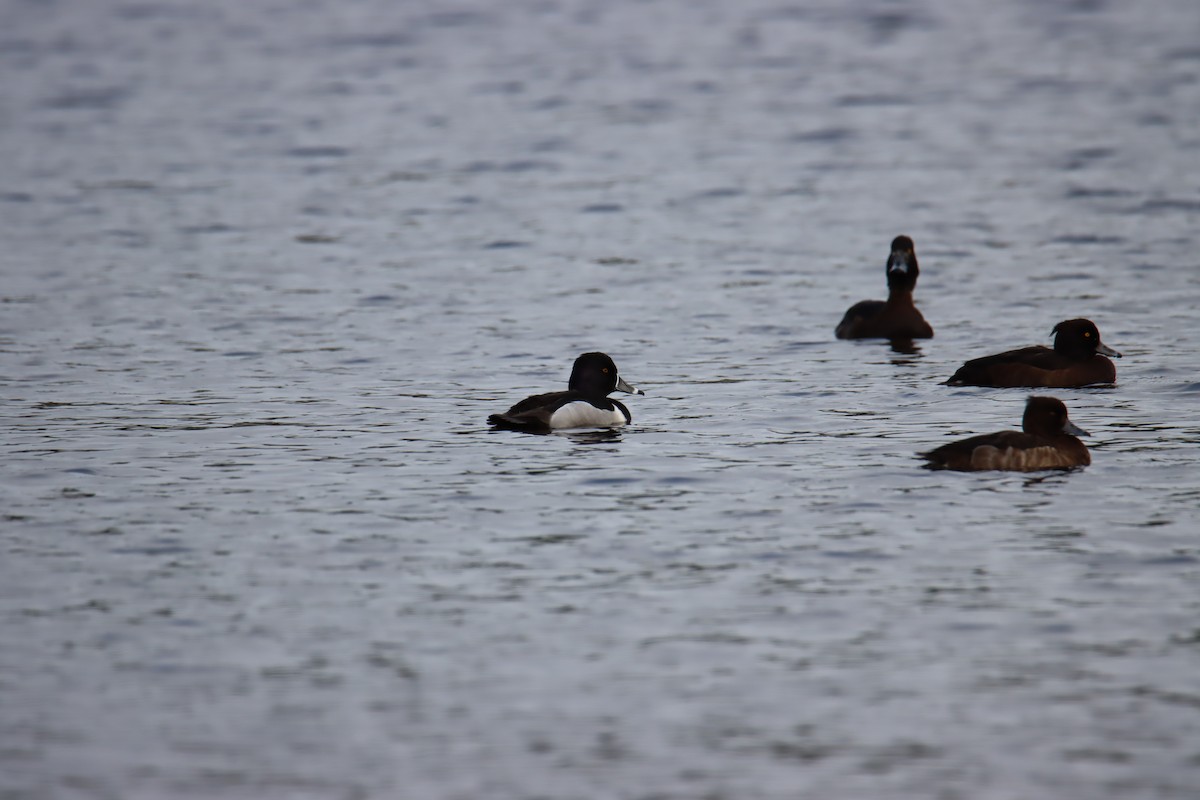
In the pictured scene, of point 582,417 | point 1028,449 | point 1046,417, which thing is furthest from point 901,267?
point 1028,449

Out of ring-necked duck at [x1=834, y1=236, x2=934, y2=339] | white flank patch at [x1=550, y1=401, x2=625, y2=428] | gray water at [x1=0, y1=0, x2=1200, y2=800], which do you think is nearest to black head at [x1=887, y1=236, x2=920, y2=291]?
ring-necked duck at [x1=834, y1=236, x2=934, y2=339]

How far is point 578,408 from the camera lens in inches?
600

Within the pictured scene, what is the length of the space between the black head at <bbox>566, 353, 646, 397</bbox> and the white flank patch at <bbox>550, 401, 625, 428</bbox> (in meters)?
0.26

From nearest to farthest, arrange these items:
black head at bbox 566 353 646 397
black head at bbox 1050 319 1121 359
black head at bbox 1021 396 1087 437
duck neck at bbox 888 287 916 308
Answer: black head at bbox 1021 396 1087 437
black head at bbox 566 353 646 397
black head at bbox 1050 319 1121 359
duck neck at bbox 888 287 916 308

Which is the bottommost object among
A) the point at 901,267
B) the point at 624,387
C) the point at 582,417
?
the point at 582,417

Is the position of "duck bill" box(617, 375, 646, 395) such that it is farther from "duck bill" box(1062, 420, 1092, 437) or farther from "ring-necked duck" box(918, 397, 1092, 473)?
"duck bill" box(1062, 420, 1092, 437)

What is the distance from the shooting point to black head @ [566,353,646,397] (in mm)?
15625

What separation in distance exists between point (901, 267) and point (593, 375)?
5458mm

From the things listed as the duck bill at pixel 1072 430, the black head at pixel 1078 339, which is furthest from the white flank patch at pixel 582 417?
the black head at pixel 1078 339

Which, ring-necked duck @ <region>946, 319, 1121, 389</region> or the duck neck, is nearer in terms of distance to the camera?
ring-necked duck @ <region>946, 319, 1121, 389</region>

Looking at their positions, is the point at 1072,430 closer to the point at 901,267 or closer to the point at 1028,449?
the point at 1028,449

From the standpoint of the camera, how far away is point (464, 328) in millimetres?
20750

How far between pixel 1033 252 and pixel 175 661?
1697 cm

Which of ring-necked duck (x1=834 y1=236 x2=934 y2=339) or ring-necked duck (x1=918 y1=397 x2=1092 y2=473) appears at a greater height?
ring-necked duck (x1=834 y1=236 x2=934 y2=339)
